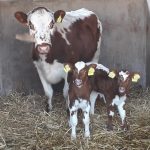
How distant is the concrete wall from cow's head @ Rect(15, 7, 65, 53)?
1.10 metres

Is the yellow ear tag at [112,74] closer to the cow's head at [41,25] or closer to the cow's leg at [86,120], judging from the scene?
the cow's leg at [86,120]

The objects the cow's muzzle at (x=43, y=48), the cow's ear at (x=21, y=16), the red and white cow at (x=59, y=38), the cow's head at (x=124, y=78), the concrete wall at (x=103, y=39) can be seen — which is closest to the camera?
the cow's head at (x=124, y=78)

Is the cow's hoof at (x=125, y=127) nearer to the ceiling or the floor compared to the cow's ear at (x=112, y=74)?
nearer to the floor

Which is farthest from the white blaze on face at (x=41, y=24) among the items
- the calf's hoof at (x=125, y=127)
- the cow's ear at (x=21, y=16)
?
the calf's hoof at (x=125, y=127)

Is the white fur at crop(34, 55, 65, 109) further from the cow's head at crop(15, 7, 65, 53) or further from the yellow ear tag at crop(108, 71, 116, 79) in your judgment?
the yellow ear tag at crop(108, 71, 116, 79)

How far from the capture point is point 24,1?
691 cm

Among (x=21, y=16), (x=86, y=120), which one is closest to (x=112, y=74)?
(x=86, y=120)

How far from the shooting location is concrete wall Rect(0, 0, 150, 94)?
6.98 meters

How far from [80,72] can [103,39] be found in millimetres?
2218

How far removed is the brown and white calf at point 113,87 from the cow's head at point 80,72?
27 centimetres

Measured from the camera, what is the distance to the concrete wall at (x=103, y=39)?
6.98 m

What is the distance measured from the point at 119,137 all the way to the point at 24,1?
9.02 ft

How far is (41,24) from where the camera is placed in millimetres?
5711

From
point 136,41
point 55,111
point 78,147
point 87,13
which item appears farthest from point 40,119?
point 136,41
